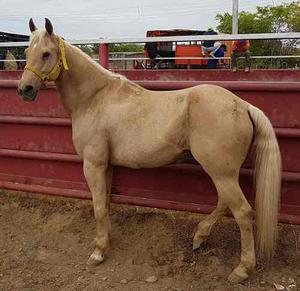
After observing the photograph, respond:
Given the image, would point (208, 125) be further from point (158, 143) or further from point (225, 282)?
point (225, 282)

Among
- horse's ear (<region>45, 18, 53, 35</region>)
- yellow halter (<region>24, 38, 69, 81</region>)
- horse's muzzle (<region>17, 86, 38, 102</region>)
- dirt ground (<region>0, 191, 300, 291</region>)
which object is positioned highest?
horse's ear (<region>45, 18, 53, 35</region>)

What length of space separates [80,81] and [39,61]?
366 millimetres

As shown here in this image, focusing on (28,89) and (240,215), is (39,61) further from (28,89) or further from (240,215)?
(240,215)

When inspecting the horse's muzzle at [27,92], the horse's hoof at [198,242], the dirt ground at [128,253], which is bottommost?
the dirt ground at [128,253]

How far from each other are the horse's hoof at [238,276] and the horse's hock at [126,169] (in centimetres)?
62

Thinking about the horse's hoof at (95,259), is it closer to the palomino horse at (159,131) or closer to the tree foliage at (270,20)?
the palomino horse at (159,131)

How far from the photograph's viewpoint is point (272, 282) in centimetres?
294

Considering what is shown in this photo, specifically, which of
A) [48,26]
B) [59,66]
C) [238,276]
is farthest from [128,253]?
[48,26]

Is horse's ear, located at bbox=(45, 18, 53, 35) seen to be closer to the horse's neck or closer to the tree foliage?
the horse's neck

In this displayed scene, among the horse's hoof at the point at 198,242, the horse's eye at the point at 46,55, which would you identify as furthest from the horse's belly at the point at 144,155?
the horse's eye at the point at 46,55

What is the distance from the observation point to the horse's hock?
3.24m

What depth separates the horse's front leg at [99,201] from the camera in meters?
3.20

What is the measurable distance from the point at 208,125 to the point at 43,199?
2.07 meters

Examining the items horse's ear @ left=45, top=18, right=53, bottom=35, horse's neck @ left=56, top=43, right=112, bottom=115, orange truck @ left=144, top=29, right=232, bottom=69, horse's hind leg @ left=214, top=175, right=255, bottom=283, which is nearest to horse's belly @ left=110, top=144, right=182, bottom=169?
horse's hind leg @ left=214, top=175, right=255, bottom=283
